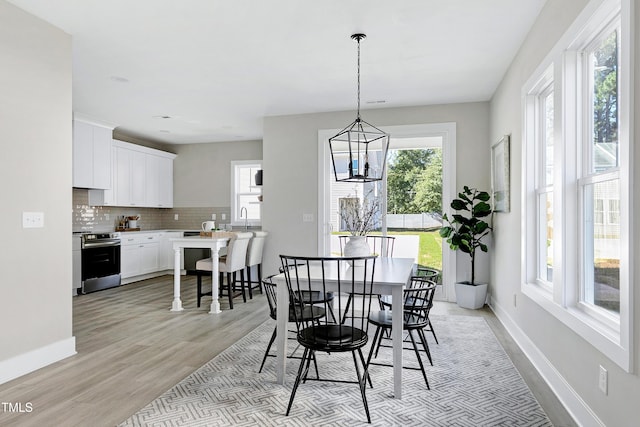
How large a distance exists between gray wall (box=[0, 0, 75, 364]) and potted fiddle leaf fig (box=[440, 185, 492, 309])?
13.2ft

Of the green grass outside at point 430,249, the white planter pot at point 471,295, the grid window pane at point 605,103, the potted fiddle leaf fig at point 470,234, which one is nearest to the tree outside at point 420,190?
the green grass outside at point 430,249

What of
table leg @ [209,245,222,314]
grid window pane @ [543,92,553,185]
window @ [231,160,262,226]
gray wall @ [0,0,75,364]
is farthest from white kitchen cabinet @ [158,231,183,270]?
grid window pane @ [543,92,553,185]

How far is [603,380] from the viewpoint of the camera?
200cm

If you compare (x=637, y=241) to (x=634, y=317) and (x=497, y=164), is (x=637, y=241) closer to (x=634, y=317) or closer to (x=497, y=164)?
(x=634, y=317)

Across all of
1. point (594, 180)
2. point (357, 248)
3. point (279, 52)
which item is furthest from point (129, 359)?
point (594, 180)

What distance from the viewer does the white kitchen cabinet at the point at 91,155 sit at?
20.0 ft

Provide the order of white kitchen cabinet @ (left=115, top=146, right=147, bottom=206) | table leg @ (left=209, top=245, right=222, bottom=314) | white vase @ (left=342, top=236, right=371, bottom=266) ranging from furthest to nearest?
white kitchen cabinet @ (left=115, top=146, right=147, bottom=206) → table leg @ (left=209, top=245, right=222, bottom=314) → white vase @ (left=342, top=236, right=371, bottom=266)

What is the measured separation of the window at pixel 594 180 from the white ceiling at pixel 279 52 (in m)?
0.83

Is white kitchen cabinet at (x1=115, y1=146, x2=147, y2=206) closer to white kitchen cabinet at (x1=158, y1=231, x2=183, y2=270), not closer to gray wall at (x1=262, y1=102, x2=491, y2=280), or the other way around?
white kitchen cabinet at (x1=158, y1=231, x2=183, y2=270)

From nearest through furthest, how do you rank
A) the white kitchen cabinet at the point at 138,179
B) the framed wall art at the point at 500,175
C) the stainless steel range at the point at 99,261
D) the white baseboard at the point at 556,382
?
the white baseboard at the point at 556,382 → the framed wall art at the point at 500,175 → the stainless steel range at the point at 99,261 → the white kitchen cabinet at the point at 138,179

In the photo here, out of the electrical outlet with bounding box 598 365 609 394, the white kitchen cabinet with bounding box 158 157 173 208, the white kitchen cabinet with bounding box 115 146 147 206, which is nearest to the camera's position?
the electrical outlet with bounding box 598 365 609 394

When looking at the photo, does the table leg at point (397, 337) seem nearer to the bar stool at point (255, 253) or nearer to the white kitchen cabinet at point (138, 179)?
the bar stool at point (255, 253)

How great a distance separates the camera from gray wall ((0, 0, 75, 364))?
9.36ft

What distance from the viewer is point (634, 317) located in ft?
5.57
